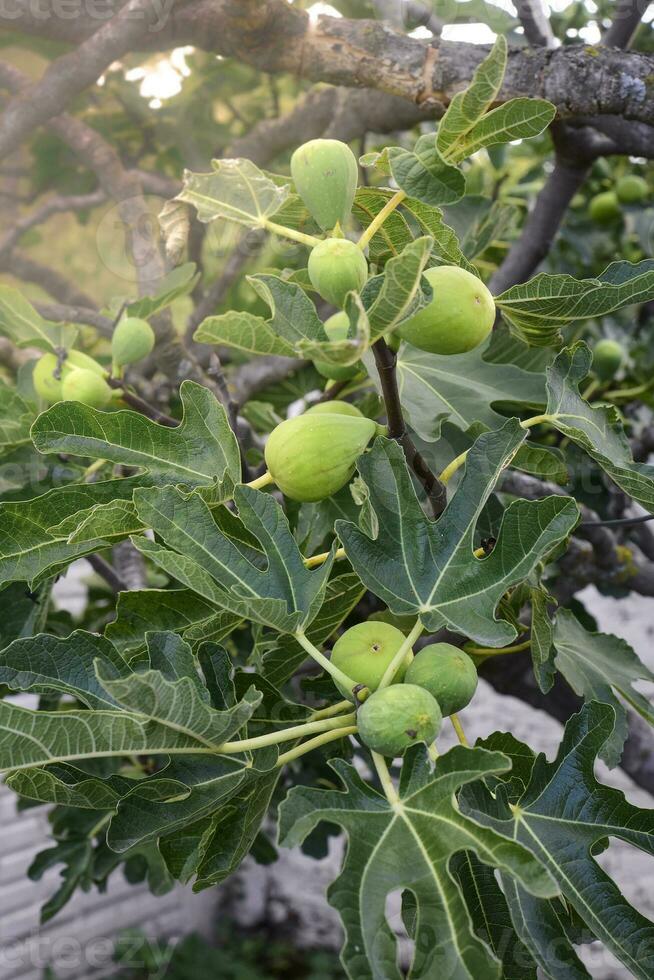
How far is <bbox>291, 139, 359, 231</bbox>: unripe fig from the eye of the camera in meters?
0.72

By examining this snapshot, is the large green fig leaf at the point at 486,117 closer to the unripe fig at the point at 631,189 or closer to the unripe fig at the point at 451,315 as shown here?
the unripe fig at the point at 451,315

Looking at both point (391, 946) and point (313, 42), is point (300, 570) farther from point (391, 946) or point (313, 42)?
point (313, 42)

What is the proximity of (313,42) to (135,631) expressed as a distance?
1130 mm

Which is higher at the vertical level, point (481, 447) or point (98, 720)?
point (481, 447)

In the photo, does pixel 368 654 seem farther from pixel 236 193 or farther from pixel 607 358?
pixel 607 358

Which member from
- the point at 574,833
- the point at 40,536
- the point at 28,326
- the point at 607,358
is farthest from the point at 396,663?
the point at 607,358

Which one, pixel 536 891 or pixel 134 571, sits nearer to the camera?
pixel 536 891

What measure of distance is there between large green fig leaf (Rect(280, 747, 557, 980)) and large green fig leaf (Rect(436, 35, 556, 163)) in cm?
48

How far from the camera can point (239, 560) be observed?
29.1 inches

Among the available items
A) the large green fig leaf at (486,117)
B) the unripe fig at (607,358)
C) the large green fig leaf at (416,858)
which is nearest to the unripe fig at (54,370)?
the large green fig leaf at (486,117)

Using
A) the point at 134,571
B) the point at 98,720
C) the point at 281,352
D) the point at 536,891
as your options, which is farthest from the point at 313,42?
the point at 536,891

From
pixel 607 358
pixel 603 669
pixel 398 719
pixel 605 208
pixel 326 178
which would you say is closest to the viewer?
pixel 398 719

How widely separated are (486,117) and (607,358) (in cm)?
127

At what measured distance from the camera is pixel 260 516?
74 centimetres
